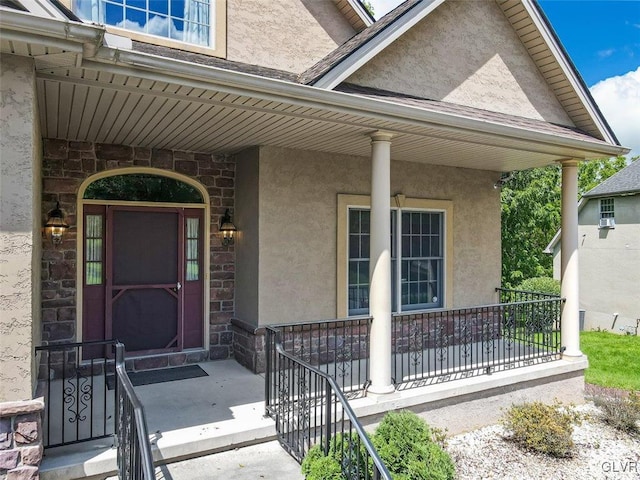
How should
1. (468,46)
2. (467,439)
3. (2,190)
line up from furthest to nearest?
(468,46)
(467,439)
(2,190)

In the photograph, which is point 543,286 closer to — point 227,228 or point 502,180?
point 502,180

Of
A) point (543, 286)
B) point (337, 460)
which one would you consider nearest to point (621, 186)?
point (543, 286)

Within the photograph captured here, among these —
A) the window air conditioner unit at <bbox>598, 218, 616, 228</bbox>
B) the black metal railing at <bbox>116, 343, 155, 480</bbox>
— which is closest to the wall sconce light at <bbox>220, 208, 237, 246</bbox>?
the black metal railing at <bbox>116, 343, 155, 480</bbox>

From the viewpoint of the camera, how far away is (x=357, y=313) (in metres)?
7.23

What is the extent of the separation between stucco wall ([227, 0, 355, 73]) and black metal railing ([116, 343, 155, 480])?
13.6ft

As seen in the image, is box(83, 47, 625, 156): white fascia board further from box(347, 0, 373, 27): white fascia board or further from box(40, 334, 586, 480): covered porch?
box(40, 334, 586, 480): covered porch

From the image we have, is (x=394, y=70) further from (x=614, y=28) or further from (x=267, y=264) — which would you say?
(x=614, y=28)

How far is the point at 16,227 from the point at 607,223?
18794 mm

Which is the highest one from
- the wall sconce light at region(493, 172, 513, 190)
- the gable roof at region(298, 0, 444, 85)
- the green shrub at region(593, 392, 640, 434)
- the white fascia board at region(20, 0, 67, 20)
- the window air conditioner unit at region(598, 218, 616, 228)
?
the gable roof at region(298, 0, 444, 85)

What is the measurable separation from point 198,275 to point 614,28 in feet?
46.3

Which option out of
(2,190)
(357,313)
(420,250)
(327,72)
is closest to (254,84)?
(327,72)

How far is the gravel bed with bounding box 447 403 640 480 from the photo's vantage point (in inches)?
199

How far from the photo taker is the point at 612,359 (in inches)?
440

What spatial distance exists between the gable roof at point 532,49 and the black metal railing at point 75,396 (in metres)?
3.66
